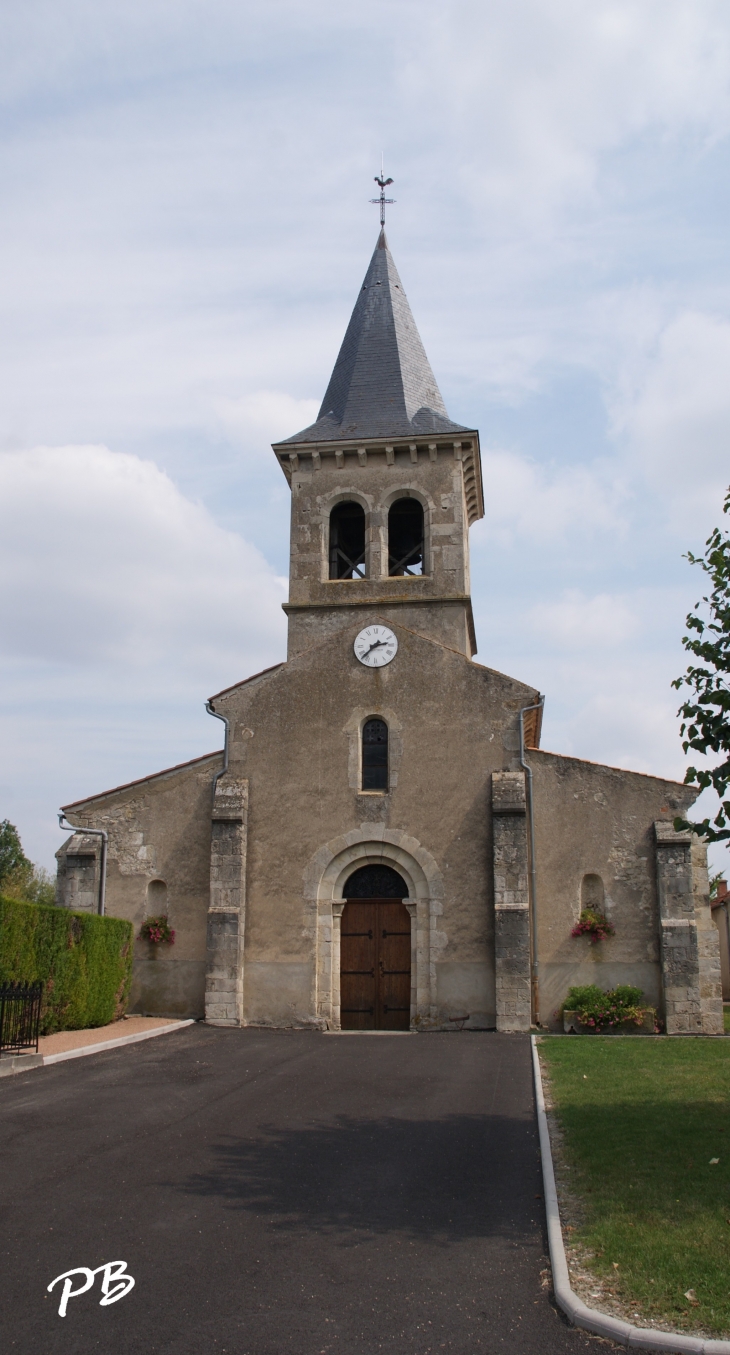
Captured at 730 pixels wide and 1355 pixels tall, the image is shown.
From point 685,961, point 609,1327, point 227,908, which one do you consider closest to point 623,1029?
point 685,961

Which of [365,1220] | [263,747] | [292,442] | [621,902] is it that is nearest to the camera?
[365,1220]

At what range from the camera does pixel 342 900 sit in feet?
60.4

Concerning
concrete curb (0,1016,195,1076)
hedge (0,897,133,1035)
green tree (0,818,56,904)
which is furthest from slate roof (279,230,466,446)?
green tree (0,818,56,904)

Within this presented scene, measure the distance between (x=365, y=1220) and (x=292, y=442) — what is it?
1765 centimetres

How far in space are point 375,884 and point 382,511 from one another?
26.0ft

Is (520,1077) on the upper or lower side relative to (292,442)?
lower

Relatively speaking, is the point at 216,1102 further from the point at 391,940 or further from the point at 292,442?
the point at 292,442

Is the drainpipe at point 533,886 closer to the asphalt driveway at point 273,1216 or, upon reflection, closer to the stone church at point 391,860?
the stone church at point 391,860

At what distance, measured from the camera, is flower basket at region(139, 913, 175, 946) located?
18594 mm

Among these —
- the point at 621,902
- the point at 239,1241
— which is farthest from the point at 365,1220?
the point at 621,902

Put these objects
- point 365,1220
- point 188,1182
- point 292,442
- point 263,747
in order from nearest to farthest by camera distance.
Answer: point 365,1220, point 188,1182, point 263,747, point 292,442

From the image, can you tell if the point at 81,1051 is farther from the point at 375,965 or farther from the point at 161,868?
the point at 375,965

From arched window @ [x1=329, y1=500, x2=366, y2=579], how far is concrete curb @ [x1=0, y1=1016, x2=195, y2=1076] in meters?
10.0

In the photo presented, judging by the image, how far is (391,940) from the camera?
18266mm
